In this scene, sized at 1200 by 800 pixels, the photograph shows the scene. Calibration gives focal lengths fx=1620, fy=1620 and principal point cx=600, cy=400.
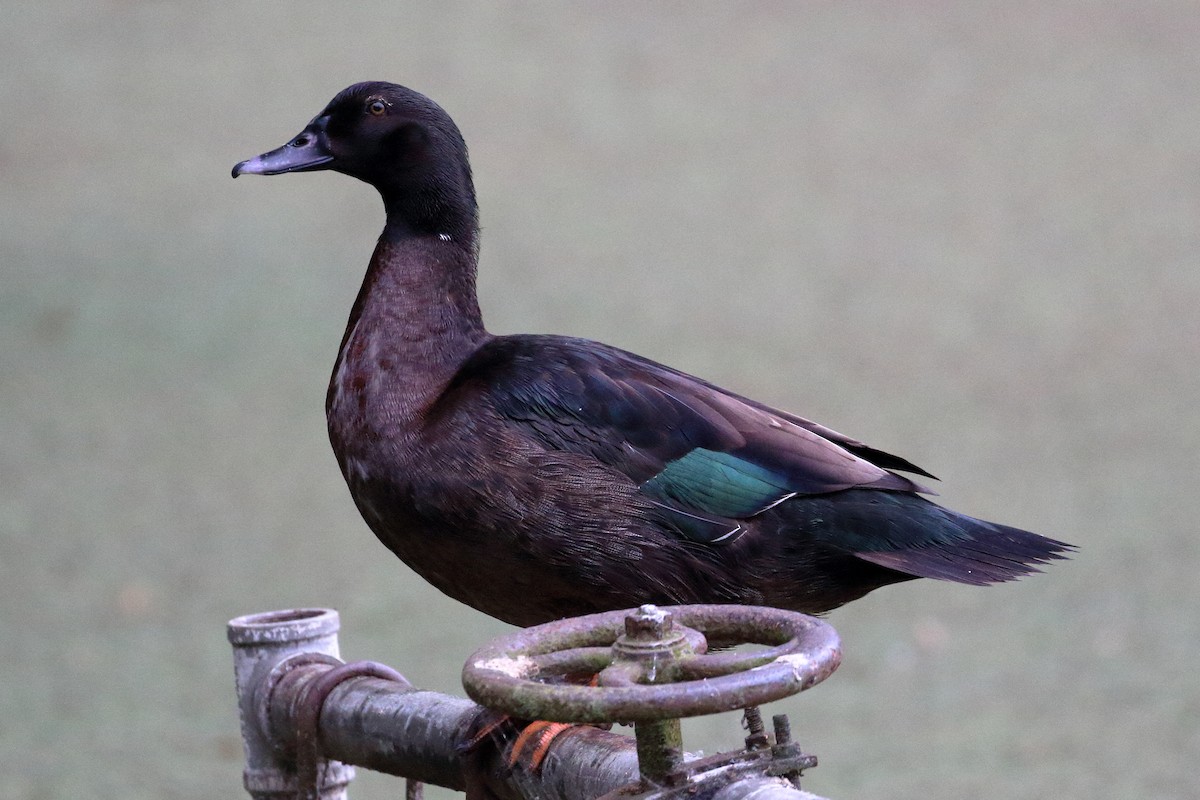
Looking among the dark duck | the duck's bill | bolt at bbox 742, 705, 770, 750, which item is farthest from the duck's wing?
bolt at bbox 742, 705, 770, 750

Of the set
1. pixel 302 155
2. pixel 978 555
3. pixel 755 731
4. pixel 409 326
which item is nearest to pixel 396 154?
pixel 302 155

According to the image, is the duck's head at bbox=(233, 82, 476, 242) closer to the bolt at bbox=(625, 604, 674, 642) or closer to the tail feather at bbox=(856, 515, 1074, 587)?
the tail feather at bbox=(856, 515, 1074, 587)

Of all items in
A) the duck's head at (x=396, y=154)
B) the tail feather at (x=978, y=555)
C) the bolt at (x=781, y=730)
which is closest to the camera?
the bolt at (x=781, y=730)

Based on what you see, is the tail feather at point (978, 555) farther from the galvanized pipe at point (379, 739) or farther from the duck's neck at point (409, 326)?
the duck's neck at point (409, 326)

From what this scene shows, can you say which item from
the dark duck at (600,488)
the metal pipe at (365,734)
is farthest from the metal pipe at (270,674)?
the dark duck at (600,488)

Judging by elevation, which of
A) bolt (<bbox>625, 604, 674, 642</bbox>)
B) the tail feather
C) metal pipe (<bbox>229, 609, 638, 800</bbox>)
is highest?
bolt (<bbox>625, 604, 674, 642</bbox>)

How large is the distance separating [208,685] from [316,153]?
1719mm

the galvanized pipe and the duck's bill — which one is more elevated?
the duck's bill

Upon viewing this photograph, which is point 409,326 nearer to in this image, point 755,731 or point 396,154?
point 396,154

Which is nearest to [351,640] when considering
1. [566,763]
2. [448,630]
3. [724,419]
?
[448,630]

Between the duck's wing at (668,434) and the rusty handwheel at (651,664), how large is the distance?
48cm

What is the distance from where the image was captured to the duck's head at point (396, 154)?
1.79 meters

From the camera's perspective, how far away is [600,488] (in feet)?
4.93

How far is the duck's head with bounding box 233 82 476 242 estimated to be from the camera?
1786 mm
